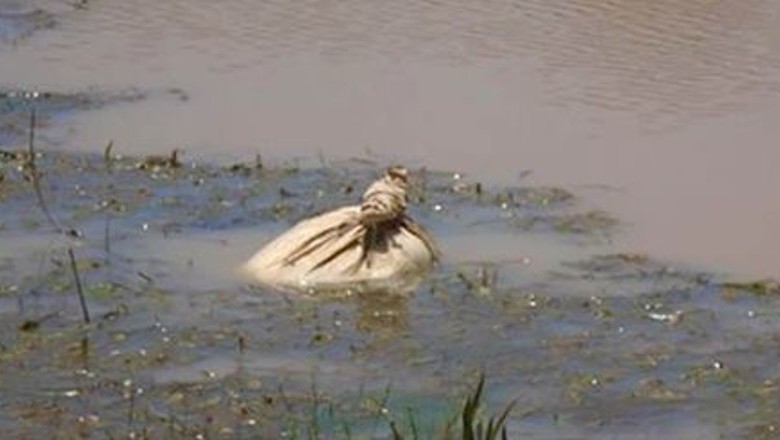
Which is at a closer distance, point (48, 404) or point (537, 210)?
point (48, 404)

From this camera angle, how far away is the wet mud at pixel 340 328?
5.77 meters

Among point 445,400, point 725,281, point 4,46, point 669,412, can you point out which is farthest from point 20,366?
point 4,46

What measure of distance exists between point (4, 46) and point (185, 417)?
633 centimetres

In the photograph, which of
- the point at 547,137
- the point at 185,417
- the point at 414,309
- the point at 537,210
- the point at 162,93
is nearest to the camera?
the point at 185,417

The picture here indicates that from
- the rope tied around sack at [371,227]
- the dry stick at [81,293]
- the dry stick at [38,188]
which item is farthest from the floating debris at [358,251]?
the dry stick at [38,188]

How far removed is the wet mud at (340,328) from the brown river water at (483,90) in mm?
497

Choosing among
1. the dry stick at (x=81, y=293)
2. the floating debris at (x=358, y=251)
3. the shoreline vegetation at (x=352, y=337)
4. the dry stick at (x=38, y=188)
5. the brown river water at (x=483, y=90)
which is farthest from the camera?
the brown river water at (x=483, y=90)

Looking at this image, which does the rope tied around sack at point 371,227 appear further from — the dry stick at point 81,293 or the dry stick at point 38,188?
the dry stick at point 38,188

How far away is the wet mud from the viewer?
5770 millimetres

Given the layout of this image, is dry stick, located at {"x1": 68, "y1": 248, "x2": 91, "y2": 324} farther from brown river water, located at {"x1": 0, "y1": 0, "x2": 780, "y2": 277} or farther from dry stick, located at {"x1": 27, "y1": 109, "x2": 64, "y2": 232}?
brown river water, located at {"x1": 0, "y1": 0, "x2": 780, "y2": 277}

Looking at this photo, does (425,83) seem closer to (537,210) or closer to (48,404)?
(537,210)

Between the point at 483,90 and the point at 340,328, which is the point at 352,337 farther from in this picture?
the point at 483,90

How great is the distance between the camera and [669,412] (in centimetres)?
586

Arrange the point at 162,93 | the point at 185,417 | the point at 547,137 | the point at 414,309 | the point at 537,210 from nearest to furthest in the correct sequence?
the point at 185,417
the point at 414,309
the point at 537,210
the point at 547,137
the point at 162,93
